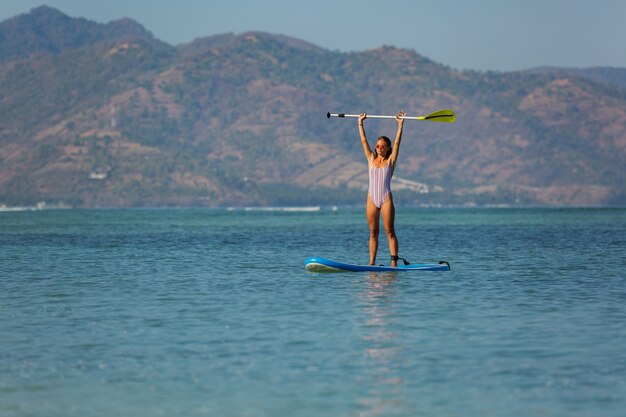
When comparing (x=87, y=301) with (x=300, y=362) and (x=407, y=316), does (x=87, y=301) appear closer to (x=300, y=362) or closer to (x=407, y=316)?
(x=407, y=316)

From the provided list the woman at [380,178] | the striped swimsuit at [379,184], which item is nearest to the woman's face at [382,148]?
the woman at [380,178]

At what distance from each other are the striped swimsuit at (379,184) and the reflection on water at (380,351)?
2277 mm

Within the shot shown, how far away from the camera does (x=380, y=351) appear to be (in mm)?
16000

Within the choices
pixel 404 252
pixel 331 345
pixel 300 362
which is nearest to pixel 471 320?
pixel 331 345

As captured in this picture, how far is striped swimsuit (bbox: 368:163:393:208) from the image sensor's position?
26.7 m

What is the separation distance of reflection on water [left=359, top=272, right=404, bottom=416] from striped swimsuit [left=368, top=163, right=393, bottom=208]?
7.47 feet

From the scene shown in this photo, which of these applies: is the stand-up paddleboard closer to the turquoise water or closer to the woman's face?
the turquoise water

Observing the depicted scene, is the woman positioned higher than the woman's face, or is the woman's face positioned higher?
the woman's face

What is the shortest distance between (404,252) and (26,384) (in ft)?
125

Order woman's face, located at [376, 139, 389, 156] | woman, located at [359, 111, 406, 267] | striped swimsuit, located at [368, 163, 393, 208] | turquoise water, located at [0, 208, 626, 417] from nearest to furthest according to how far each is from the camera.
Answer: turquoise water, located at [0, 208, 626, 417] < woman's face, located at [376, 139, 389, 156] < woman, located at [359, 111, 406, 267] < striped swimsuit, located at [368, 163, 393, 208]

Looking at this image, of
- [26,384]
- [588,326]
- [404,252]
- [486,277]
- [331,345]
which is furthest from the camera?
[404,252]

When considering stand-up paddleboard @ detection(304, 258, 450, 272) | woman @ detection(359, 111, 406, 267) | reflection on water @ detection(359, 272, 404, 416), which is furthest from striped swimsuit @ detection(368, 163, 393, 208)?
reflection on water @ detection(359, 272, 404, 416)

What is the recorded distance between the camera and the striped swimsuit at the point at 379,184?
26.7 meters

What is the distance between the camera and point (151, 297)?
2464 centimetres
